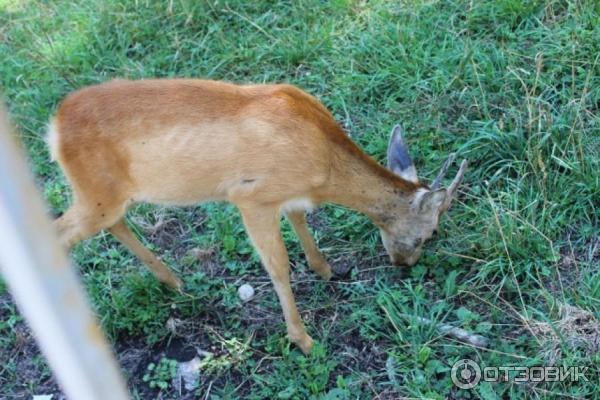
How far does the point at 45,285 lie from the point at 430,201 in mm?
3307

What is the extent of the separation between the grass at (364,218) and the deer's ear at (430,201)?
317 millimetres

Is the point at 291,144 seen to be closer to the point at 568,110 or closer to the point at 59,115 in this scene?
the point at 59,115

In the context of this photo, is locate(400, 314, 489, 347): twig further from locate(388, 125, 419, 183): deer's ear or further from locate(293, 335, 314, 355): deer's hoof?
locate(388, 125, 419, 183): deer's ear

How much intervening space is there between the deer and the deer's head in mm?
380

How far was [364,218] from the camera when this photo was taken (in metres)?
4.66

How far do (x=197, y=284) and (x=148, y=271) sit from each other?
0.30 meters

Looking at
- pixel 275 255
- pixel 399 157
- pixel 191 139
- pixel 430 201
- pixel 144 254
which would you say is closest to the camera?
pixel 191 139

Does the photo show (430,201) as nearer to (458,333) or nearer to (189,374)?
(458,333)

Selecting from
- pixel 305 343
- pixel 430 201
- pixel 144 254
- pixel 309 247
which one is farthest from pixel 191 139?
pixel 430 201

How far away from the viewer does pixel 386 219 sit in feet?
13.8

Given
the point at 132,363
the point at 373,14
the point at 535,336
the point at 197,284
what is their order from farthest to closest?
1. the point at 373,14
2. the point at 197,284
3. the point at 132,363
4. the point at 535,336

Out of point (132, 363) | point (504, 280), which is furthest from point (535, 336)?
point (132, 363)

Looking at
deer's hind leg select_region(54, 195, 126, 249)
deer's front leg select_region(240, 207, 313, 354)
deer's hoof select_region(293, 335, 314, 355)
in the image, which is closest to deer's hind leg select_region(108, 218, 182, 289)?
deer's hind leg select_region(54, 195, 126, 249)

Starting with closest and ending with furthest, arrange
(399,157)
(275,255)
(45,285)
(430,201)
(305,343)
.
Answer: (45,285) < (275,255) < (305,343) < (430,201) < (399,157)
